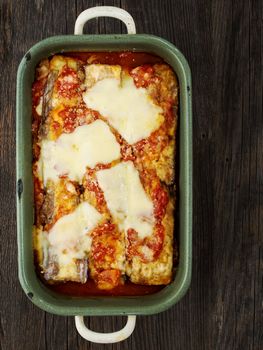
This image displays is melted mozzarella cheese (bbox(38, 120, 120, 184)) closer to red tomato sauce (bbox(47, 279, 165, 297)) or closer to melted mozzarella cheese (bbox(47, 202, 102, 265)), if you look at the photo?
melted mozzarella cheese (bbox(47, 202, 102, 265))

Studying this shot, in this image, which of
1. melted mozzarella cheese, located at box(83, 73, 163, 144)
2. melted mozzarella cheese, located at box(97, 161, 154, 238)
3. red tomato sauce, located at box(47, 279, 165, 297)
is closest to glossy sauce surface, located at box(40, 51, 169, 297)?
red tomato sauce, located at box(47, 279, 165, 297)

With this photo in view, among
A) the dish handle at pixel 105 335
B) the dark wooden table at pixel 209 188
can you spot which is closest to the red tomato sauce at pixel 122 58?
the dark wooden table at pixel 209 188

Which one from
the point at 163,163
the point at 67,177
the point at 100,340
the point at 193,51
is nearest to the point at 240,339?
the point at 100,340

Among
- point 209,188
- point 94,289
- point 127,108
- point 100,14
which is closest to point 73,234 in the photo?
point 94,289

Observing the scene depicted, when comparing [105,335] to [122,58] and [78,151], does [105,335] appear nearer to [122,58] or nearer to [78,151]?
[78,151]

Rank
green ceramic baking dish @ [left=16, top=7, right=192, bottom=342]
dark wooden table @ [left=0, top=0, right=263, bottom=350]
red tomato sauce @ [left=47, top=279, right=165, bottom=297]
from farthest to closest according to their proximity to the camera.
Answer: dark wooden table @ [left=0, top=0, right=263, bottom=350] < red tomato sauce @ [left=47, top=279, right=165, bottom=297] < green ceramic baking dish @ [left=16, top=7, right=192, bottom=342]

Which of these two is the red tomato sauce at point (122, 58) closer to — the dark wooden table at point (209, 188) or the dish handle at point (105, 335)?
the dark wooden table at point (209, 188)
